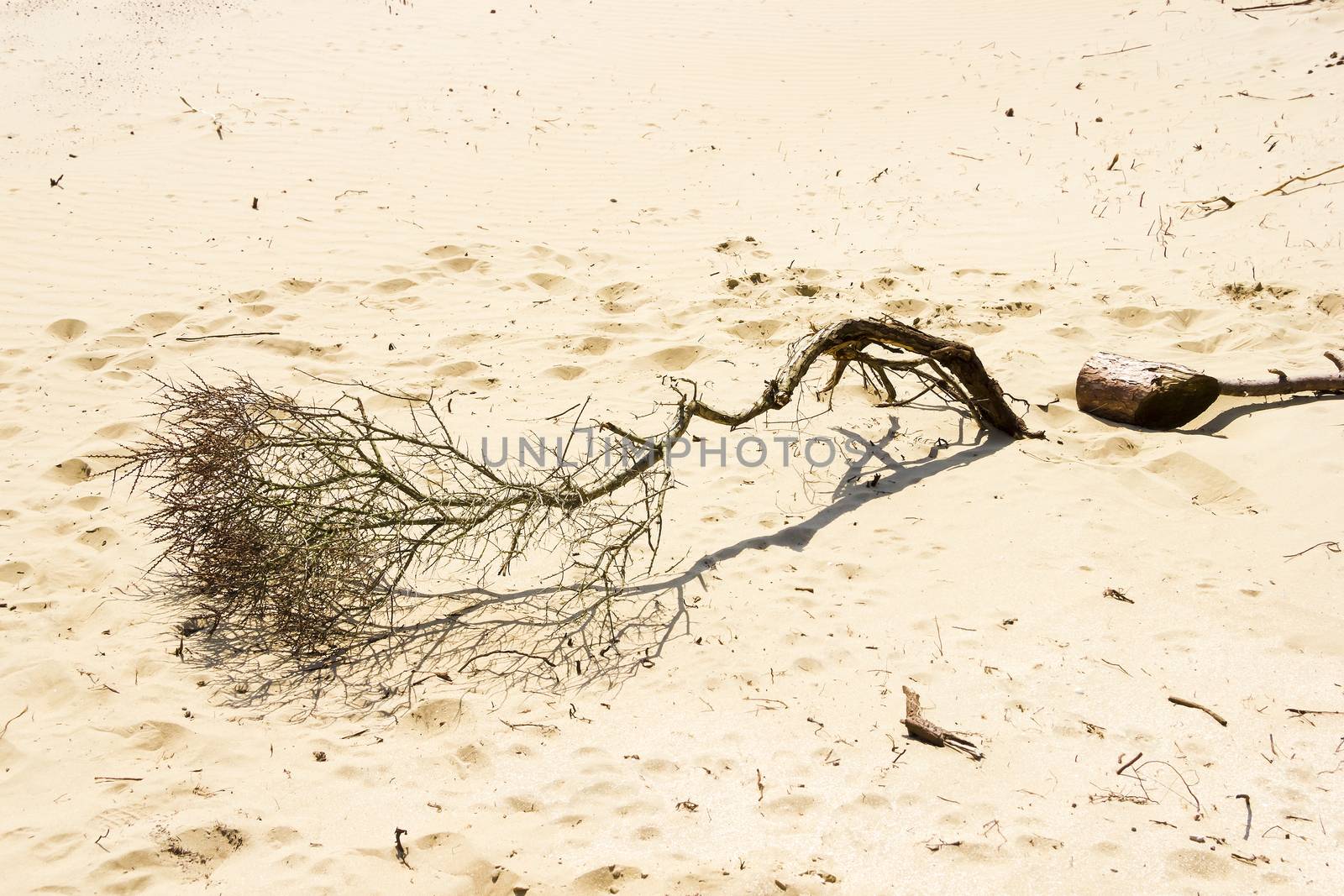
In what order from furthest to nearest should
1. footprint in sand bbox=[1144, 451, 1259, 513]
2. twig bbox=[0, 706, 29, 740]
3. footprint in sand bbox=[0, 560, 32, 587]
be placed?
1. footprint in sand bbox=[1144, 451, 1259, 513]
2. footprint in sand bbox=[0, 560, 32, 587]
3. twig bbox=[0, 706, 29, 740]

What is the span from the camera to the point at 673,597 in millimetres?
3740

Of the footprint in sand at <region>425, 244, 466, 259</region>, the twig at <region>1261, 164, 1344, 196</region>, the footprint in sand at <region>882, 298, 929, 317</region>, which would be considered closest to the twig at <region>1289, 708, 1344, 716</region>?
the footprint in sand at <region>882, 298, 929, 317</region>

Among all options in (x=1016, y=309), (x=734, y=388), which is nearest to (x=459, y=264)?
(x=734, y=388)

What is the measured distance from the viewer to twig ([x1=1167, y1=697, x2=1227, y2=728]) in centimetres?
280

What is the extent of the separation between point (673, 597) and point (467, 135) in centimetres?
620

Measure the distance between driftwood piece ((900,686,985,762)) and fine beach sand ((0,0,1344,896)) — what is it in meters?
0.04

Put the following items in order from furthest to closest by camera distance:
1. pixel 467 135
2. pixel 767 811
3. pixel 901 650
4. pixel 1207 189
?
pixel 467 135 < pixel 1207 189 < pixel 901 650 < pixel 767 811

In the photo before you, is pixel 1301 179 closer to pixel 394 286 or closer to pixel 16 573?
pixel 394 286

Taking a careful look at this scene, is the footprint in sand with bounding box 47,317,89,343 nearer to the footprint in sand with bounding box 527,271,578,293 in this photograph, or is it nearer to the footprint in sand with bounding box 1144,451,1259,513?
the footprint in sand with bounding box 527,271,578,293

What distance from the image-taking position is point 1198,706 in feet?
9.41

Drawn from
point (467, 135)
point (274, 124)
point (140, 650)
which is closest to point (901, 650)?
point (140, 650)

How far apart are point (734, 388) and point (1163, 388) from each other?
2.04m

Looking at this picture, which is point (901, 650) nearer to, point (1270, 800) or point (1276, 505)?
point (1270, 800)

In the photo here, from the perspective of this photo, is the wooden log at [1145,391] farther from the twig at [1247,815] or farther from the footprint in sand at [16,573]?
the footprint in sand at [16,573]
